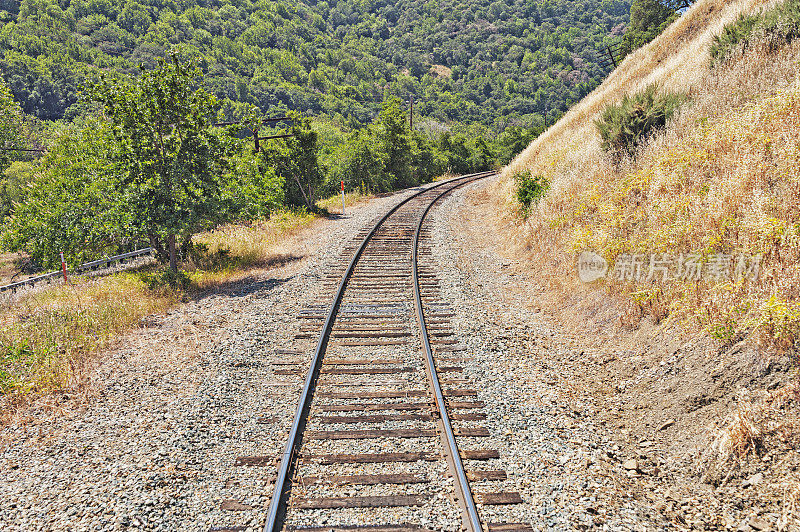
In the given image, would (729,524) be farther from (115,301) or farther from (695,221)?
(115,301)

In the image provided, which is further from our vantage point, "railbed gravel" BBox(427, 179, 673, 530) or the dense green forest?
the dense green forest

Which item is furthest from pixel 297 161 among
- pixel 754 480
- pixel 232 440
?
pixel 754 480

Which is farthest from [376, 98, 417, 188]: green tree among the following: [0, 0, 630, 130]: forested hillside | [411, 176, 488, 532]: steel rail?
[0, 0, 630, 130]: forested hillside

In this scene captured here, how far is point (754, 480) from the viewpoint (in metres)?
3.79

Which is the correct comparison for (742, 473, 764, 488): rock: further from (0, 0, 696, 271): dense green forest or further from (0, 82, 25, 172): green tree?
(0, 82, 25, 172): green tree

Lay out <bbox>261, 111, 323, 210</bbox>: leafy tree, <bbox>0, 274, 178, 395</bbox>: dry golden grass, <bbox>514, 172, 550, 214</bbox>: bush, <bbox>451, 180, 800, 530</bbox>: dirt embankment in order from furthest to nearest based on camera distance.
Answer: <bbox>261, 111, 323, 210</bbox>: leafy tree
<bbox>514, 172, 550, 214</bbox>: bush
<bbox>0, 274, 178, 395</bbox>: dry golden grass
<bbox>451, 180, 800, 530</bbox>: dirt embankment

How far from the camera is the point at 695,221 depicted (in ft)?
22.1

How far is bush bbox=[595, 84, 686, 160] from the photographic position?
10.4 meters

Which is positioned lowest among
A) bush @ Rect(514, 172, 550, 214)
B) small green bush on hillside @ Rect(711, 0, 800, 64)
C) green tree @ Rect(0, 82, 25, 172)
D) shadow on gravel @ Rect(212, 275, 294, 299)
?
shadow on gravel @ Rect(212, 275, 294, 299)

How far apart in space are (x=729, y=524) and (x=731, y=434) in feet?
2.76

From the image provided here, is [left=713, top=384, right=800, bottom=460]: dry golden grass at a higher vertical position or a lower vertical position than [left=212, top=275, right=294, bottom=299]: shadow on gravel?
lower

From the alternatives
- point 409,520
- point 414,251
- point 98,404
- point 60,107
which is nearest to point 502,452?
point 409,520

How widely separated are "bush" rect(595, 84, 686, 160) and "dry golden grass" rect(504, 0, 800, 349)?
417 mm

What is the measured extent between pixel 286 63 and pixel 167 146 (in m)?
173
